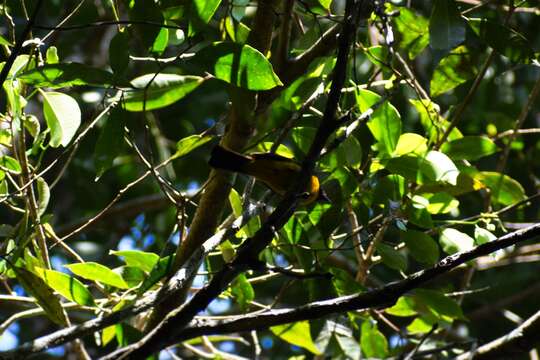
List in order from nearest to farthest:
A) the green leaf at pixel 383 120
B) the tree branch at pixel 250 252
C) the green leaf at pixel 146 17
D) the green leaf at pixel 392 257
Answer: the tree branch at pixel 250 252 → the green leaf at pixel 146 17 → the green leaf at pixel 383 120 → the green leaf at pixel 392 257

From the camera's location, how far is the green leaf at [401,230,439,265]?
2.27 metres

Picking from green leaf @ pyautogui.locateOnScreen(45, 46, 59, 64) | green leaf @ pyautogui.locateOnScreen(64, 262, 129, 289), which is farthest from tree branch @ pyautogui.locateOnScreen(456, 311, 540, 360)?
green leaf @ pyautogui.locateOnScreen(45, 46, 59, 64)

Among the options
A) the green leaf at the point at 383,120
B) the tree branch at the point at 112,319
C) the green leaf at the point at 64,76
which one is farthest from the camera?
the green leaf at the point at 383,120

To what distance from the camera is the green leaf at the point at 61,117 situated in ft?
6.58

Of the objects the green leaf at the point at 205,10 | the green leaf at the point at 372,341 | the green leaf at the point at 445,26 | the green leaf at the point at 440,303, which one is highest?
the green leaf at the point at 205,10

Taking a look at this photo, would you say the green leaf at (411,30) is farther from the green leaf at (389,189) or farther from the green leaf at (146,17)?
the green leaf at (146,17)

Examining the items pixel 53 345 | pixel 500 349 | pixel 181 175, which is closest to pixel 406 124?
pixel 181 175

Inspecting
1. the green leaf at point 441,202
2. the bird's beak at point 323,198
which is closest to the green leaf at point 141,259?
the bird's beak at point 323,198

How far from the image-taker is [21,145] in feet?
6.74

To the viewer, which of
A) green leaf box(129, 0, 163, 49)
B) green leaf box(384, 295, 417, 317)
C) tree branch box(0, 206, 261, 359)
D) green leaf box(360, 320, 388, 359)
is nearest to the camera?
tree branch box(0, 206, 261, 359)

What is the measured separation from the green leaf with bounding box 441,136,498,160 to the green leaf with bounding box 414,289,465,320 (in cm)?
40

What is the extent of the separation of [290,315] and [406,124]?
2419mm

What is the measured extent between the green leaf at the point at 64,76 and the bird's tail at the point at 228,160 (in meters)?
0.31

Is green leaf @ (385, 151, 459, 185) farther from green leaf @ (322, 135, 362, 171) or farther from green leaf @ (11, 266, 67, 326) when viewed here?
green leaf @ (11, 266, 67, 326)
